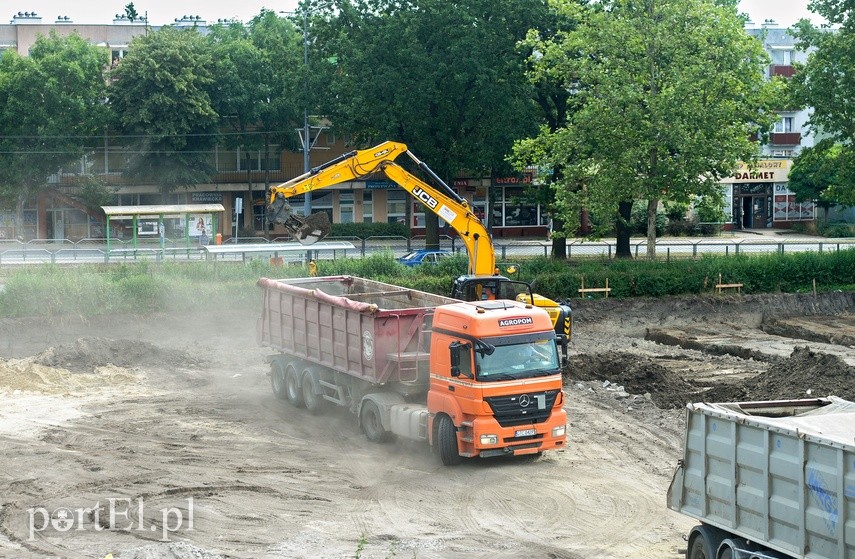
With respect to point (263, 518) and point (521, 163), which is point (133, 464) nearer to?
point (263, 518)

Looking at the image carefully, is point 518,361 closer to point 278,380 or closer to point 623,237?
point 278,380

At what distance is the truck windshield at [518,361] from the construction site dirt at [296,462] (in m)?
1.65

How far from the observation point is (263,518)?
632 inches

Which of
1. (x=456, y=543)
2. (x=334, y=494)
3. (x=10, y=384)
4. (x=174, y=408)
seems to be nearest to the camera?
(x=456, y=543)

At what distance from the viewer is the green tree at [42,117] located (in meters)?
65.2

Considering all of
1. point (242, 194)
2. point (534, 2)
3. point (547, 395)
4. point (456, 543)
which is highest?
point (534, 2)

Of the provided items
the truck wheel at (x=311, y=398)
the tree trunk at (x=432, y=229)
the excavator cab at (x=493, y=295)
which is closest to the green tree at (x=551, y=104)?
the tree trunk at (x=432, y=229)

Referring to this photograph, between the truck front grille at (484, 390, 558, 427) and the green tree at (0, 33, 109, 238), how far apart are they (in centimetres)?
5292

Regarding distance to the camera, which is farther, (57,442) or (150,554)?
(57,442)

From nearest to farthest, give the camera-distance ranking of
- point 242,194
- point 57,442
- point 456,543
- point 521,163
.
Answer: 1. point 456,543
2. point 57,442
3. point 521,163
4. point 242,194

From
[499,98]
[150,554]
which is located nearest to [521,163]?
[499,98]

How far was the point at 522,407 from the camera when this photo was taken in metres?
18.6

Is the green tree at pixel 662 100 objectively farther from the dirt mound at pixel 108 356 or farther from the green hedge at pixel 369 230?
the green hedge at pixel 369 230

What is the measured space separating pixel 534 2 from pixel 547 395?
3072 cm
